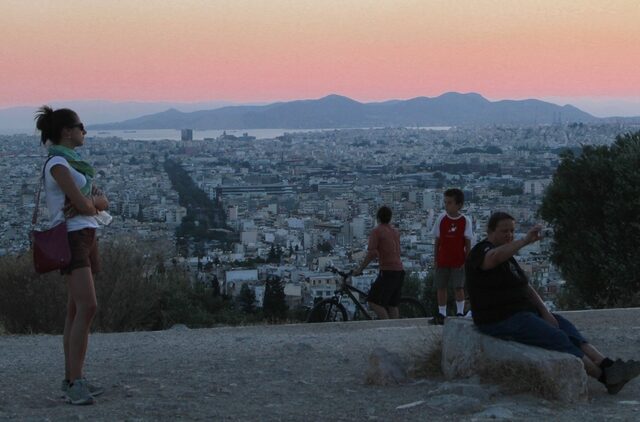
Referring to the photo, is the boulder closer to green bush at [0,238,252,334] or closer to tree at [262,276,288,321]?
green bush at [0,238,252,334]

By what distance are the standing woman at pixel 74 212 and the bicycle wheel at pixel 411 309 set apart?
665 centimetres

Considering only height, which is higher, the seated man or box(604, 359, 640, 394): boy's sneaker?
the seated man

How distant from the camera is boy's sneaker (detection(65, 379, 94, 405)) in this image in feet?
21.8

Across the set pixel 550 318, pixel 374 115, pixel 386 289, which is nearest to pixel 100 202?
pixel 550 318

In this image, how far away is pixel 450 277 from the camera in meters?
11.0

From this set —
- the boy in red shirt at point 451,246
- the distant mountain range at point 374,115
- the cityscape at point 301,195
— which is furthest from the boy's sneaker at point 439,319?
the distant mountain range at point 374,115

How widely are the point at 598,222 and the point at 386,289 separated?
529cm

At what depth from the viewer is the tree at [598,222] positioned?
601 inches

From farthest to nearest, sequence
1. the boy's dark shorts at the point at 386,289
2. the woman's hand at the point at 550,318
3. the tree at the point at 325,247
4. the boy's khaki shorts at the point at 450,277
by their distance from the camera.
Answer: the tree at the point at 325,247
the boy's dark shorts at the point at 386,289
the boy's khaki shorts at the point at 450,277
the woman's hand at the point at 550,318

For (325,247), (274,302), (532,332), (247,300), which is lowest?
(325,247)

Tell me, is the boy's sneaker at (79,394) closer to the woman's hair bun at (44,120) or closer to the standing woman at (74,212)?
the standing woman at (74,212)

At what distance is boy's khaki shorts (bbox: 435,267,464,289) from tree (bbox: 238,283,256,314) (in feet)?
24.9

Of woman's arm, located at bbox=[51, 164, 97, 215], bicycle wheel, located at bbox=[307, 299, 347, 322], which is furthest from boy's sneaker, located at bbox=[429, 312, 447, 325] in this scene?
woman's arm, located at bbox=[51, 164, 97, 215]

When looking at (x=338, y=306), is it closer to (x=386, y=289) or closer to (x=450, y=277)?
(x=386, y=289)
